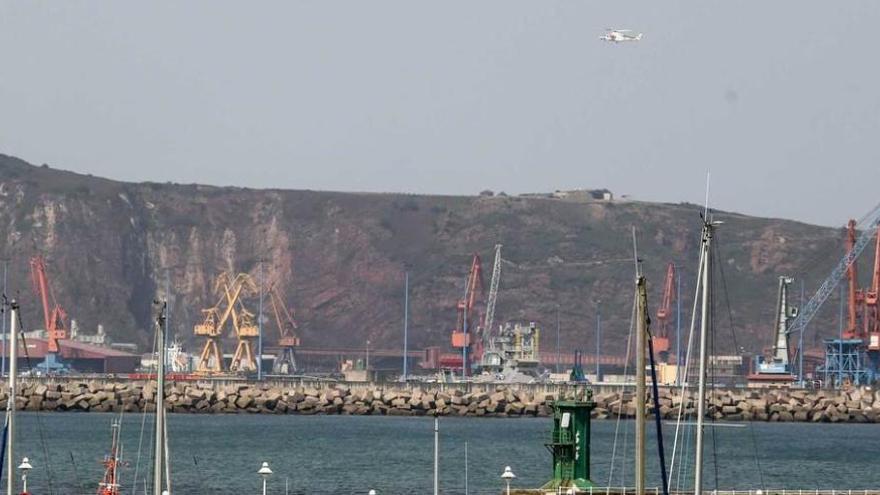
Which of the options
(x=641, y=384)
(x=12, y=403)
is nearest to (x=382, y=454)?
(x=12, y=403)

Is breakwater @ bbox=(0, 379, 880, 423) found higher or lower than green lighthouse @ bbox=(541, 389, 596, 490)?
higher

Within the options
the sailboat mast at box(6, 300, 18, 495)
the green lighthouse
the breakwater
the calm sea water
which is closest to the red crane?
the breakwater

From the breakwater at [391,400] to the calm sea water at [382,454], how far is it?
2064 mm

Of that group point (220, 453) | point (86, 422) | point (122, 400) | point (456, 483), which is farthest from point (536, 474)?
point (122, 400)

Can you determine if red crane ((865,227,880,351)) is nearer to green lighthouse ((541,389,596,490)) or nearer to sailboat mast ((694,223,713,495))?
green lighthouse ((541,389,596,490))

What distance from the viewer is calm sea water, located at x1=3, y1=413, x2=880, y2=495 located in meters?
80.8

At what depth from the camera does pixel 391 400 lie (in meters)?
147

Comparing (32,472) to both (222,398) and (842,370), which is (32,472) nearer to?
(222,398)

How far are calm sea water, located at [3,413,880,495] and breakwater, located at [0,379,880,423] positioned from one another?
2064 millimetres

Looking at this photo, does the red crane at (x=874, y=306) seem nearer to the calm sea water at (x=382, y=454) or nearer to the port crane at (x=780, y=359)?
the port crane at (x=780, y=359)

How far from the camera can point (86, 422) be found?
128 meters

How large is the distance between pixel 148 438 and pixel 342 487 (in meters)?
27.2

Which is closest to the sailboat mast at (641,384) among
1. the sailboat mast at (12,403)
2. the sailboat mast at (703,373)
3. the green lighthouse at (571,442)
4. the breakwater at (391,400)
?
the sailboat mast at (703,373)

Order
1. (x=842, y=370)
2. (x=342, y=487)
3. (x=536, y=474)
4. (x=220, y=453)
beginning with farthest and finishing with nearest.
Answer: (x=842, y=370) < (x=220, y=453) < (x=536, y=474) < (x=342, y=487)
